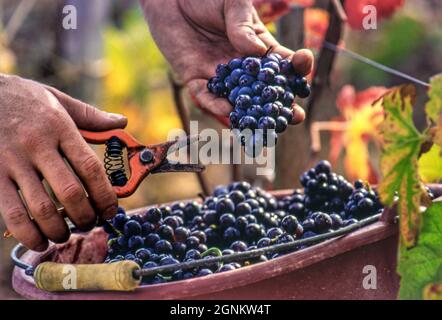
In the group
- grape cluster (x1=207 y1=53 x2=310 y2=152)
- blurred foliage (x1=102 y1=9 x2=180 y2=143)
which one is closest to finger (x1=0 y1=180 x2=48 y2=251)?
grape cluster (x1=207 y1=53 x2=310 y2=152)

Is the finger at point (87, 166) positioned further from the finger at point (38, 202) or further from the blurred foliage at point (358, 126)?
the blurred foliage at point (358, 126)

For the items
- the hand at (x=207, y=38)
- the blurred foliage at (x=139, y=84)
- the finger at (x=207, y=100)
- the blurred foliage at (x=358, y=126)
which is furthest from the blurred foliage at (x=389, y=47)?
the finger at (x=207, y=100)

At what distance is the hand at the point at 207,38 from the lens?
1.26m

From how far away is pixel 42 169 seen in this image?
45.1 inches

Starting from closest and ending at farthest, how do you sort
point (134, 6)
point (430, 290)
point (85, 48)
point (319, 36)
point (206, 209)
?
point (430, 290) → point (206, 209) → point (319, 36) → point (85, 48) → point (134, 6)

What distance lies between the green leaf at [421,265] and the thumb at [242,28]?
0.36m

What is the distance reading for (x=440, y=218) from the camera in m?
1.13

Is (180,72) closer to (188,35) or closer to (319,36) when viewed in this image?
(188,35)

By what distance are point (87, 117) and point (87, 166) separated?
0.41 ft

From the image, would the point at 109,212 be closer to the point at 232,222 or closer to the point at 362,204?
the point at 232,222

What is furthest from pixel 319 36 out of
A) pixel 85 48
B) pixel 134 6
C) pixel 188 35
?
pixel 134 6

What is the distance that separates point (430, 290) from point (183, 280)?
12.2 inches

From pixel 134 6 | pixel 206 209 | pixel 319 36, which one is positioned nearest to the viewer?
pixel 206 209
